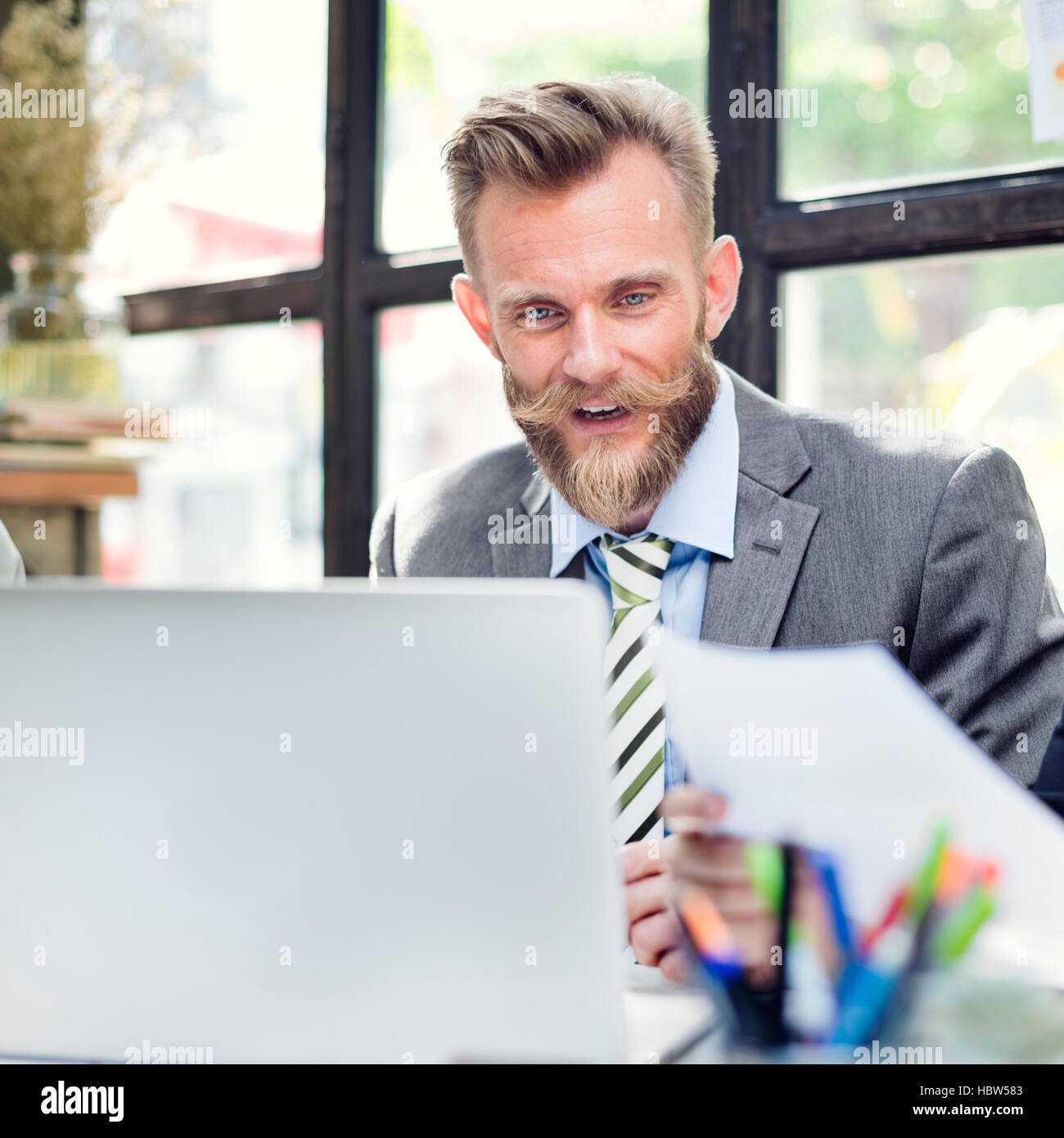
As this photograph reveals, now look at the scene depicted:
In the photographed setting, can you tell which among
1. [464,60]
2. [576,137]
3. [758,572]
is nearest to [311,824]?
[758,572]

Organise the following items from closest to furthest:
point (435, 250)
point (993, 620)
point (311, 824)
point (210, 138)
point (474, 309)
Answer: point (311, 824) < point (993, 620) < point (474, 309) < point (435, 250) < point (210, 138)

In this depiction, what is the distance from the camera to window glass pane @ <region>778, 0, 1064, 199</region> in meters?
1.58

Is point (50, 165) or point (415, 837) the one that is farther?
point (50, 165)

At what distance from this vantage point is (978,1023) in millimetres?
624

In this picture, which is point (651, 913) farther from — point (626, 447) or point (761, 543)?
point (626, 447)

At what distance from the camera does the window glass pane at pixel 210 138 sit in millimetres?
2246

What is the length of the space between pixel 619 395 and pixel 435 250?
733 mm

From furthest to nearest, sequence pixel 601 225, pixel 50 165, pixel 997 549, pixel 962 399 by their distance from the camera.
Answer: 1. pixel 50 165
2. pixel 962 399
3. pixel 601 225
4. pixel 997 549

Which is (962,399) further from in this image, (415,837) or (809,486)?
(415,837)

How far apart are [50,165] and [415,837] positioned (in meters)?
2.09

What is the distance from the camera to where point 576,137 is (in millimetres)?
1420

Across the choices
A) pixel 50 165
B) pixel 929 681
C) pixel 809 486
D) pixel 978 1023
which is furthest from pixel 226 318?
pixel 978 1023

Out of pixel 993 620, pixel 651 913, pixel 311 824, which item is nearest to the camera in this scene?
pixel 311 824

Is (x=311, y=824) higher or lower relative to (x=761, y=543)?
lower
